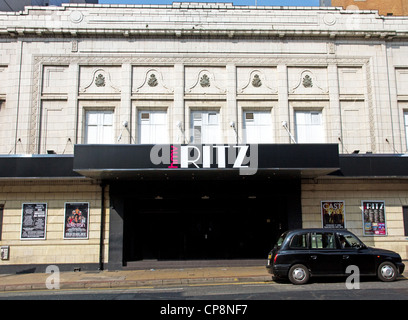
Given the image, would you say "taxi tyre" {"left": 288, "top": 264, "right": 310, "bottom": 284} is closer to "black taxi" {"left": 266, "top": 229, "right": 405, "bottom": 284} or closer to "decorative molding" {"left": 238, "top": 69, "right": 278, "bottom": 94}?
"black taxi" {"left": 266, "top": 229, "right": 405, "bottom": 284}

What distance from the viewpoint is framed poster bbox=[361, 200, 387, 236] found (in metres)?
16.8

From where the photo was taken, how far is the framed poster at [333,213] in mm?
16891

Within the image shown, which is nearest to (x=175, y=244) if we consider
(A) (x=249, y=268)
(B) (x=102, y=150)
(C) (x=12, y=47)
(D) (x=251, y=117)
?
(A) (x=249, y=268)

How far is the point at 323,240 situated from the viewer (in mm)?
12102

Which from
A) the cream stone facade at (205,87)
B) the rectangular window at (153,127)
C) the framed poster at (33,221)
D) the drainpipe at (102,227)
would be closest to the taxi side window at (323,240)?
the cream stone facade at (205,87)

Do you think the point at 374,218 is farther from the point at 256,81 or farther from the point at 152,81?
the point at 152,81

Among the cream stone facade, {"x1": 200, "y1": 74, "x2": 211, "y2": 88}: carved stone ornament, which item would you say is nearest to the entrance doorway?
the cream stone facade

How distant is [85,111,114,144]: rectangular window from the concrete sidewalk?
19.5ft

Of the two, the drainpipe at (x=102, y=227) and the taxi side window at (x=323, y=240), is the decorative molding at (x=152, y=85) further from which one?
the taxi side window at (x=323, y=240)

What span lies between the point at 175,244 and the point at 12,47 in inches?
476

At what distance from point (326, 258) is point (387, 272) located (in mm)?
2057

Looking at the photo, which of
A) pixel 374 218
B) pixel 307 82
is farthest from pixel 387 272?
pixel 307 82

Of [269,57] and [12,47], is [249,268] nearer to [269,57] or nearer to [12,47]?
[269,57]
